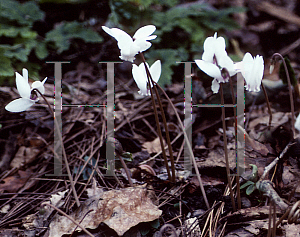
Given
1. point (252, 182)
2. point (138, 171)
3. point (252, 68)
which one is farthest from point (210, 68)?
point (138, 171)

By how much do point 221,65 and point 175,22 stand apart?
95.4 inches

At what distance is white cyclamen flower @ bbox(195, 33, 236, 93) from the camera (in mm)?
1353

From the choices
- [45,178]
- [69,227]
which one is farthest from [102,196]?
[45,178]

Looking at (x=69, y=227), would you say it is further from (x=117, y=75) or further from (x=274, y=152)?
(x=117, y=75)

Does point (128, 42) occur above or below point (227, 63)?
above

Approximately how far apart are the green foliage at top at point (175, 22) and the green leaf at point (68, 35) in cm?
36

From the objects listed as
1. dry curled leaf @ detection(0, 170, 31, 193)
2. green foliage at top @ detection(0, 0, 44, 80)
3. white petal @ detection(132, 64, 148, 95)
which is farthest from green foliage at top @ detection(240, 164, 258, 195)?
green foliage at top @ detection(0, 0, 44, 80)

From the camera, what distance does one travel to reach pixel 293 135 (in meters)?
1.88

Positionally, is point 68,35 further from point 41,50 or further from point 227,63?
point 227,63

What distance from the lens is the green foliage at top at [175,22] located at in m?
3.60

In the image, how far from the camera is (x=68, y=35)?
344 cm

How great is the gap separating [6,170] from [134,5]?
8.82 feet

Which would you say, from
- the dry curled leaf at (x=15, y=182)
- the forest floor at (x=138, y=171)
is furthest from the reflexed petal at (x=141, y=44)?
the dry curled leaf at (x=15, y=182)

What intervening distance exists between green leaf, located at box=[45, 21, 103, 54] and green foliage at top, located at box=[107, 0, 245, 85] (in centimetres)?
36
